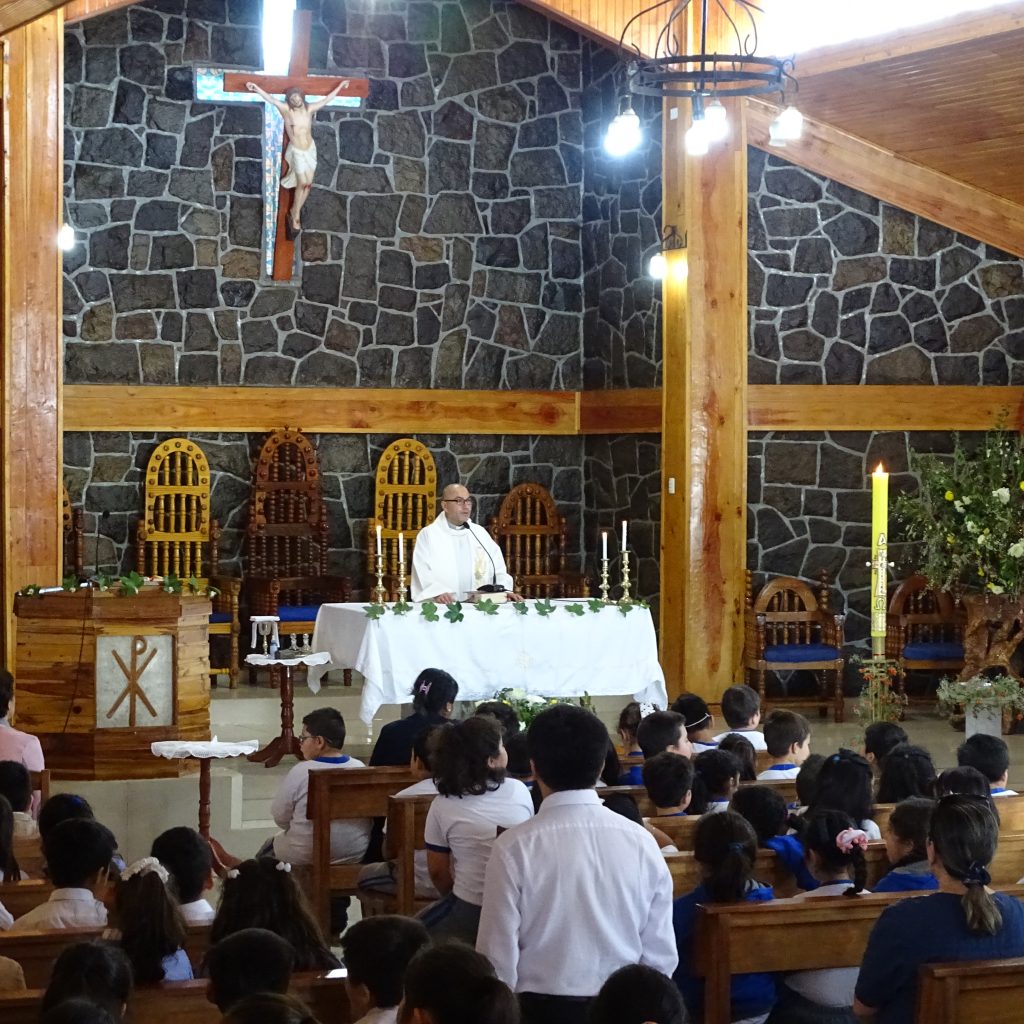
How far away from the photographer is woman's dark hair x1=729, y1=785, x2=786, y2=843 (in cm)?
502

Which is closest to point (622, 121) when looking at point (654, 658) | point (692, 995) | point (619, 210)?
point (654, 658)

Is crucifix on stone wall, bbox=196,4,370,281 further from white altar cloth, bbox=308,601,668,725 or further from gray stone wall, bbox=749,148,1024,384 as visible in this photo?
white altar cloth, bbox=308,601,668,725

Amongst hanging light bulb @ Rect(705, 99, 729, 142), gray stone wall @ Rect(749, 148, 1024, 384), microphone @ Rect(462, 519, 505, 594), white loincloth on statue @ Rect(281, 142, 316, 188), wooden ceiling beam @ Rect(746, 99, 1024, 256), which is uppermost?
white loincloth on statue @ Rect(281, 142, 316, 188)

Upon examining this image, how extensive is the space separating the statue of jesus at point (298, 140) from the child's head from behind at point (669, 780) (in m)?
8.64

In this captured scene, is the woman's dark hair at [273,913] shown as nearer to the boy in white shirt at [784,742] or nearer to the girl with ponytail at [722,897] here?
the girl with ponytail at [722,897]

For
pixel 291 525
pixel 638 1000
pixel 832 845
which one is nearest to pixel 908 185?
pixel 291 525

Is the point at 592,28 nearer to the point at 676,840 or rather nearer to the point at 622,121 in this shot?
the point at 622,121

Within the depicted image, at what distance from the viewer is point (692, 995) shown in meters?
4.35

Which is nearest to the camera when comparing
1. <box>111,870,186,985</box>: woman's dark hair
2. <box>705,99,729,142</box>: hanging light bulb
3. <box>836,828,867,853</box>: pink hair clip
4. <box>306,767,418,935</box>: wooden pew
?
<box>111,870,186,985</box>: woman's dark hair

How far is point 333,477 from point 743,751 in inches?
305

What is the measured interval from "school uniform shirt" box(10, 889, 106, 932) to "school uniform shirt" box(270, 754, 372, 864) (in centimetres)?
178

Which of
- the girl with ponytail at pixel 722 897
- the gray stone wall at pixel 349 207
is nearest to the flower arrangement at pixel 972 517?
the gray stone wall at pixel 349 207

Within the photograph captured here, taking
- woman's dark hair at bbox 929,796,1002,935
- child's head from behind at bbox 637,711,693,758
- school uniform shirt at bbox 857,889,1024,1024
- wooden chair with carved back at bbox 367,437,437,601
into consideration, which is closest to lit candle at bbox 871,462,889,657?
child's head from behind at bbox 637,711,693,758

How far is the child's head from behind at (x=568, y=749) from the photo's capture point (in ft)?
12.2
